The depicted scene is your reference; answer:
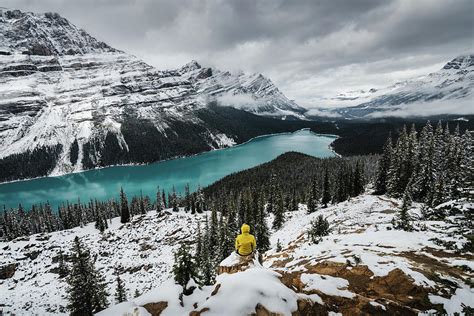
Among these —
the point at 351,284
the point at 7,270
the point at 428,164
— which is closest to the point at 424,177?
the point at 428,164

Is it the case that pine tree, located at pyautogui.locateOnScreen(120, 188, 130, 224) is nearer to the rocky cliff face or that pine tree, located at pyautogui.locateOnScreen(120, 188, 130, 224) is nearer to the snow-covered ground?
the snow-covered ground

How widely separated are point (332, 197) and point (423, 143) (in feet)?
104

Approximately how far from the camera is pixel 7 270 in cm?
6131

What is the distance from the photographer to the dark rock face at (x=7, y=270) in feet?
197

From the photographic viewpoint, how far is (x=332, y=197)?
81562 millimetres

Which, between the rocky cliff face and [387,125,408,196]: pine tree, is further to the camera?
[387,125,408,196]: pine tree

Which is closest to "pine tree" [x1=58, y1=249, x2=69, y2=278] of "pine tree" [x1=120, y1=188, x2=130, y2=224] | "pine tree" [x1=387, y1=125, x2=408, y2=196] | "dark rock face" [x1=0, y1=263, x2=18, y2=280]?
"dark rock face" [x1=0, y1=263, x2=18, y2=280]

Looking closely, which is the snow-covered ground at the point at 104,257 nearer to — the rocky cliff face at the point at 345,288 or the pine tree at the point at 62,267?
the pine tree at the point at 62,267

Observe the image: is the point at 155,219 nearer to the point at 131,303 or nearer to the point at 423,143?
the point at 423,143

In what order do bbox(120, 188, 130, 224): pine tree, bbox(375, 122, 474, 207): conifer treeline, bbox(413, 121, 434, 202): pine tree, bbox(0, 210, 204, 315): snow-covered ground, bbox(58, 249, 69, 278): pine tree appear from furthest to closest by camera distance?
bbox(120, 188, 130, 224): pine tree, bbox(58, 249, 69, 278): pine tree, bbox(0, 210, 204, 315): snow-covered ground, bbox(413, 121, 434, 202): pine tree, bbox(375, 122, 474, 207): conifer treeline

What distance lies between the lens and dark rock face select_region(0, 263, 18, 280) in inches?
2361

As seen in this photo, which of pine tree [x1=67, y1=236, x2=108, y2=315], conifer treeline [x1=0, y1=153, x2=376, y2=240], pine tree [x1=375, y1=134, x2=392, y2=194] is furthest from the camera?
conifer treeline [x1=0, y1=153, x2=376, y2=240]

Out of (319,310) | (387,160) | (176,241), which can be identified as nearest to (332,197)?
(387,160)

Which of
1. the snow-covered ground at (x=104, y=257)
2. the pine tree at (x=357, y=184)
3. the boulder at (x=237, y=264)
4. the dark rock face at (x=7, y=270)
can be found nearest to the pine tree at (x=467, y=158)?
the boulder at (x=237, y=264)
